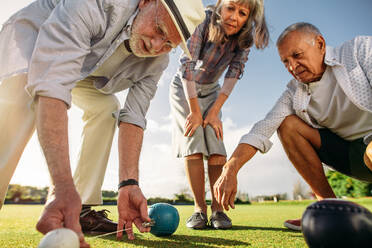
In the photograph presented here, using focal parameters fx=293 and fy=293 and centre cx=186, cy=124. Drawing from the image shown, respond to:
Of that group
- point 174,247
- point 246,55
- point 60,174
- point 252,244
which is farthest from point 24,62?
point 246,55

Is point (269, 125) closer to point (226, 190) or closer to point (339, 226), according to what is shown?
point (226, 190)

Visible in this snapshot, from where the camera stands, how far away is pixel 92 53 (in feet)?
7.20

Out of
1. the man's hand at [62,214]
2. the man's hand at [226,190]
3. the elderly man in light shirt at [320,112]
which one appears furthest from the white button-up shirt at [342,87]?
the man's hand at [62,214]

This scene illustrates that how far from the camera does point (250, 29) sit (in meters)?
3.54

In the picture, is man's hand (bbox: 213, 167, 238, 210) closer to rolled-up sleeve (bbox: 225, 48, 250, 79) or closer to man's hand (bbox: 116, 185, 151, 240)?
man's hand (bbox: 116, 185, 151, 240)

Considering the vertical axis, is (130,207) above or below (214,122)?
below

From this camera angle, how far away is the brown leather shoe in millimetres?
2715

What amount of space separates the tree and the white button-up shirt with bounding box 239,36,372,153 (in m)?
23.3

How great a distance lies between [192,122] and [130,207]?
1.63 metres

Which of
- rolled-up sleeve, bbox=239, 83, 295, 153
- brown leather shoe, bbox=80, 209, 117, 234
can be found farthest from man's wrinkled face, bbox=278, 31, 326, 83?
brown leather shoe, bbox=80, 209, 117, 234

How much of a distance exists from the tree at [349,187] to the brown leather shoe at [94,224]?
24307 mm

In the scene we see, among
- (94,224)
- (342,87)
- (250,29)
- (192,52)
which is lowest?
(94,224)

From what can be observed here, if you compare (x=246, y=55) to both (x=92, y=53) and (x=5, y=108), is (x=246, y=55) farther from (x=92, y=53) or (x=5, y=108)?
(x=5, y=108)

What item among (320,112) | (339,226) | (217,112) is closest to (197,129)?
(217,112)
